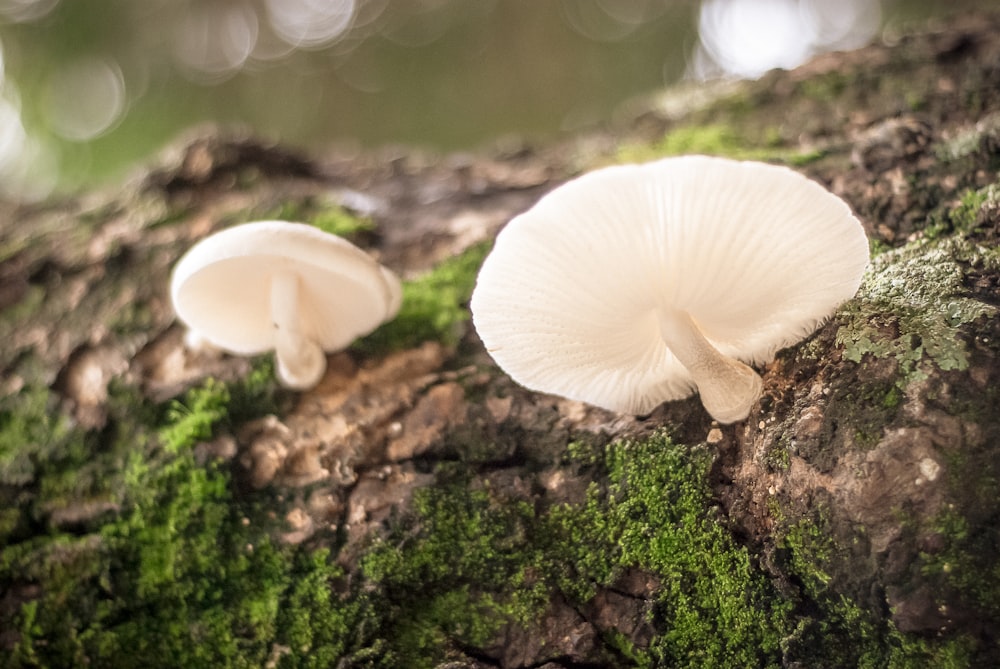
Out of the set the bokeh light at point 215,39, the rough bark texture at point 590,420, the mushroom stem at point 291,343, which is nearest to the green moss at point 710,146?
the rough bark texture at point 590,420

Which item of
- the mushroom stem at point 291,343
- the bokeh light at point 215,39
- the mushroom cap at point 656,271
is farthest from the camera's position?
the bokeh light at point 215,39

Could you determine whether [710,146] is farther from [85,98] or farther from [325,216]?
[85,98]

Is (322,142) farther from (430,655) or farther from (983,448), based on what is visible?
(983,448)

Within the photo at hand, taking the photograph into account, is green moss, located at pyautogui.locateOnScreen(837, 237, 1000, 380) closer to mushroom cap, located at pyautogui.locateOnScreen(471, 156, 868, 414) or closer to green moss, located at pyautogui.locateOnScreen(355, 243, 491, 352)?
mushroom cap, located at pyautogui.locateOnScreen(471, 156, 868, 414)

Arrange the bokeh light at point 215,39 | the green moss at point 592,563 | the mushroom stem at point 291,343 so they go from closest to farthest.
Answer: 1. the green moss at point 592,563
2. the mushroom stem at point 291,343
3. the bokeh light at point 215,39

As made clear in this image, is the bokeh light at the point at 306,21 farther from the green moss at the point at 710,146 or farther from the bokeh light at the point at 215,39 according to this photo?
the green moss at the point at 710,146

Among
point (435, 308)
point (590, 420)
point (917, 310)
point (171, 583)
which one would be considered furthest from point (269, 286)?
point (917, 310)

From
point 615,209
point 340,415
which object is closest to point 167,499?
point 340,415
